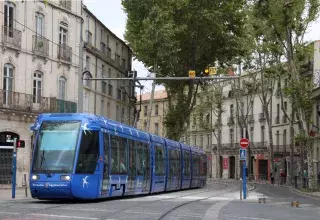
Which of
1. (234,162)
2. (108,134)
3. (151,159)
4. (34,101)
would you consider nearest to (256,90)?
(234,162)

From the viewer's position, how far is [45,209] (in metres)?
16.2

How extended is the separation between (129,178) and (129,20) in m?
25.2

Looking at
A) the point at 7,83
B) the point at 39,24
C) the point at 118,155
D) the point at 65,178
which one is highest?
the point at 39,24

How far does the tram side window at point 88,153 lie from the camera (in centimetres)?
1945

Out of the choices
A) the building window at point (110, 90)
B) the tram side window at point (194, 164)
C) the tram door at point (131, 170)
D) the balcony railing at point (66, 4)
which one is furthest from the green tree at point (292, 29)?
the building window at point (110, 90)

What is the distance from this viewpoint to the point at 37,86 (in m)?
35.6

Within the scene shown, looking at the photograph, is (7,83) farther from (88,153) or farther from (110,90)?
(110,90)

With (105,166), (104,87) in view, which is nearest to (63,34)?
(104,87)

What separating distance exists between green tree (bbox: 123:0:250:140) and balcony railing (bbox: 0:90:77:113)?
8.72 meters

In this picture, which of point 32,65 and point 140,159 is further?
point 32,65

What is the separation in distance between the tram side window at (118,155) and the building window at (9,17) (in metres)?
13.4

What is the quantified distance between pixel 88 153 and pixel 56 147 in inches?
42.5

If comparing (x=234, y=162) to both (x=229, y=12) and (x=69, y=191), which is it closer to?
(x=229, y=12)

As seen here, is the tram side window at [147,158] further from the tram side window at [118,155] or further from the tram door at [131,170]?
the tram side window at [118,155]
